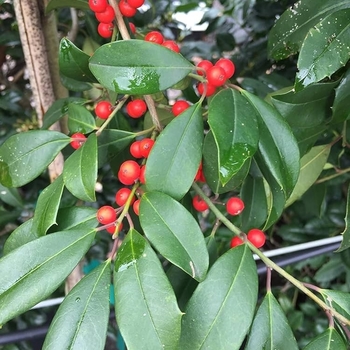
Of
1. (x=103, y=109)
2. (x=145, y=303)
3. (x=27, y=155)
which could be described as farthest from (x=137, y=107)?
(x=145, y=303)

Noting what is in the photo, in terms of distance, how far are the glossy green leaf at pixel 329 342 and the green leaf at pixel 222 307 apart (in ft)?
0.25

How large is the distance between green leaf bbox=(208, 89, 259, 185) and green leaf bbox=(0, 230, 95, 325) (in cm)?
17

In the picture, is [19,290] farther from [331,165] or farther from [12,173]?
[331,165]

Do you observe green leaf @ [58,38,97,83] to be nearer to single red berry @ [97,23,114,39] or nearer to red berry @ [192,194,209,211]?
single red berry @ [97,23,114,39]

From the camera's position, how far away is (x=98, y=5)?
51 cm

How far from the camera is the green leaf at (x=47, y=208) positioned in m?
0.47

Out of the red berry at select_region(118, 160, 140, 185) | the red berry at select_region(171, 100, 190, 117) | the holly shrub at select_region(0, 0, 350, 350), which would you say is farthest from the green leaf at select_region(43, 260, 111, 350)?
the red berry at select_region(171, 100, 190, 117)

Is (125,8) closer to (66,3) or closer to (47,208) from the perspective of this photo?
(66,3)

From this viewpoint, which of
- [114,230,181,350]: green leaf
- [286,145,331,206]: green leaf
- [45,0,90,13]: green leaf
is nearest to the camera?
[114,230,181,350]: green leaf

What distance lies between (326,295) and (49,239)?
0.30 m

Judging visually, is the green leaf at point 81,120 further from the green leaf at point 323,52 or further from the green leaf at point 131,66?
the green leaf at point 323,52

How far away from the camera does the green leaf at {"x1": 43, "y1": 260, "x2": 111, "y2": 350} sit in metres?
0.43

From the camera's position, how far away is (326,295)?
0.49m

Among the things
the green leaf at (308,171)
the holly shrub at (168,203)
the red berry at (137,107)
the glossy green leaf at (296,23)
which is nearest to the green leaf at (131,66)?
the holly shrub at (168,203)
